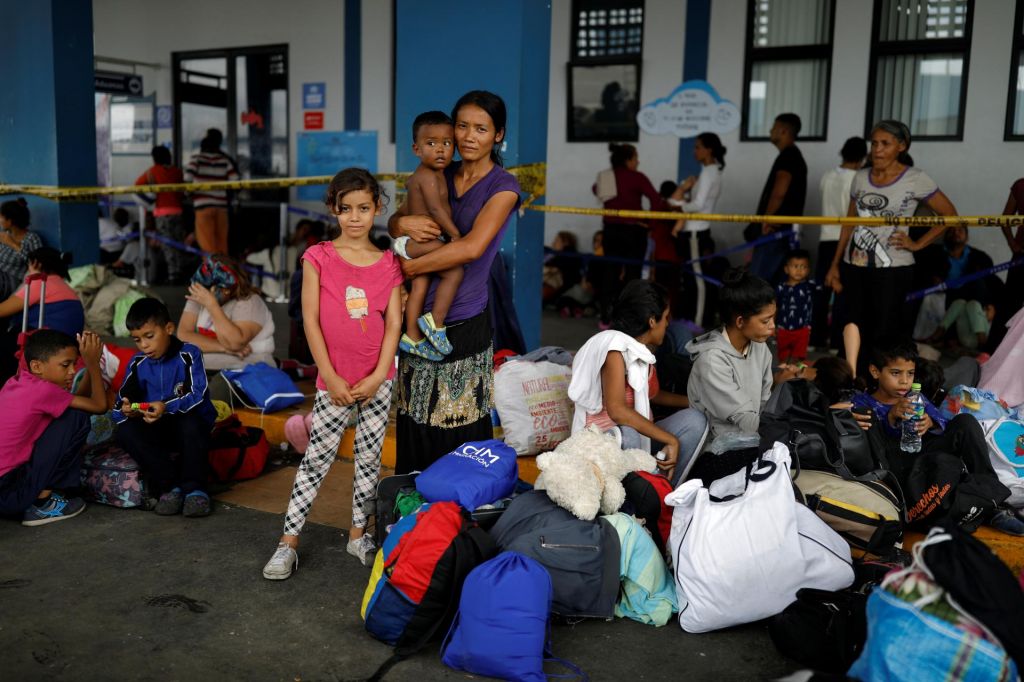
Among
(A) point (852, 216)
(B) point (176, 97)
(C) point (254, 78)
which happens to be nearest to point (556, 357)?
(A) point (852, 216)

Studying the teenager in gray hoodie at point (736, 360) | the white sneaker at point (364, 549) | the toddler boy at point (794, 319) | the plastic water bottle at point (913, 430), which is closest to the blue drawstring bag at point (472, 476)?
the white sneaker at point (364, 549)

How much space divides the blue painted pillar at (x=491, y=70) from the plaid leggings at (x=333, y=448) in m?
2.04

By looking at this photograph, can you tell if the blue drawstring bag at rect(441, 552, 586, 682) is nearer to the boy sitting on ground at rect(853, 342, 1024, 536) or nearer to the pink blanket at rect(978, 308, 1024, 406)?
the boy sitting on ground at rect(853, 342, 1024, 536)

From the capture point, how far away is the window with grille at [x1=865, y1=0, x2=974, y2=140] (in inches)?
363

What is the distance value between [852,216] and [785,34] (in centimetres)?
458

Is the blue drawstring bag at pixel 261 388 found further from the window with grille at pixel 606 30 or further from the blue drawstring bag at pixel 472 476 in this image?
the window with grille at pixel 606 30

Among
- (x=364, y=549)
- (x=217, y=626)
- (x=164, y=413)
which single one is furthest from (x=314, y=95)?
(x=217, y=626)

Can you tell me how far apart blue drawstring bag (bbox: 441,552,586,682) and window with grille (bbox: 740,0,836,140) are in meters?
7.93

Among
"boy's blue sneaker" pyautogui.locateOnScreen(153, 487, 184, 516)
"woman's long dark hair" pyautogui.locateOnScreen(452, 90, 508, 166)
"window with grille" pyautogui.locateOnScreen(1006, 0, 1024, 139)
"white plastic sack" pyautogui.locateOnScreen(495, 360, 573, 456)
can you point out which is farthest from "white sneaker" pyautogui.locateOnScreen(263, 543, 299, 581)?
"window with grille" pyautogui.locateOnScreen(1006, 0, 1024, 139)

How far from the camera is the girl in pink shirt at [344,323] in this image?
3.74 meters

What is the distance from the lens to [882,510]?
12.4 ft

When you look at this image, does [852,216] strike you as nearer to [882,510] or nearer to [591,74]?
[882,510]

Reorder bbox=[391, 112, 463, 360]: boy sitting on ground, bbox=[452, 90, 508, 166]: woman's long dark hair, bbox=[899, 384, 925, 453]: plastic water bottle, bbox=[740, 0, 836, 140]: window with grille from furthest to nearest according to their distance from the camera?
bbox=[740, 0, 836, 140]: window with grille, bbox=[899, 384, 925, 453]: plastic water bottle, bbox=[391, 112, 463, 360]: boy sitting on ground, bbox=[452, 90, 508, 166]: woman's long dark hair

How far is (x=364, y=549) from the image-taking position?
3.99m
